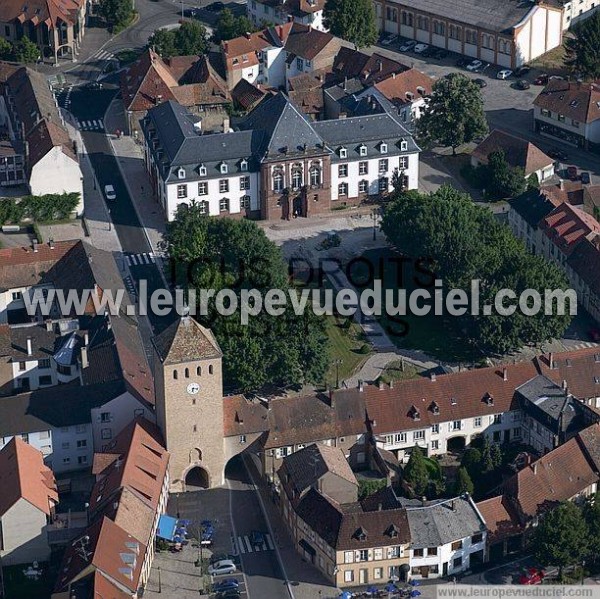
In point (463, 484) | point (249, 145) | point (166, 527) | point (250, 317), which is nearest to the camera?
point (166, 527)

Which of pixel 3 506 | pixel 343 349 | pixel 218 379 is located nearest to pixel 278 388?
pixel 343 349

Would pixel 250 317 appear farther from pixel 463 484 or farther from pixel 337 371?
pixel 463 484

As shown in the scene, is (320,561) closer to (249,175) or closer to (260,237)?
(260,237)

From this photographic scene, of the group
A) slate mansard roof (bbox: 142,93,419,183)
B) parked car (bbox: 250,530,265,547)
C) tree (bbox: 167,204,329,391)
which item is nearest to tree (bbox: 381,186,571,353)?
slate mansard roof (bbox: 142,93,419,183)

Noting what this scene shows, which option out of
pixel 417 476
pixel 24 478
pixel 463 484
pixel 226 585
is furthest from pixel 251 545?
pixel 24 478

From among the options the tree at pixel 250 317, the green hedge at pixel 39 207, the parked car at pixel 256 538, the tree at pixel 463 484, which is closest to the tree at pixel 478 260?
the tree at pixel 250 317

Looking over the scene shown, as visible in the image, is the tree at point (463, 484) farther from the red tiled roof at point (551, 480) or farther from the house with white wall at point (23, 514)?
the house with white wall at point (23, 514)
